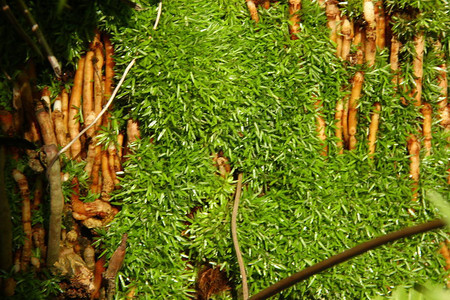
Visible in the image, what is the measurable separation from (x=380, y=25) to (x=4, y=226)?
1341mm

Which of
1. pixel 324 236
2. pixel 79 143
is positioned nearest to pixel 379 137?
pixel 324 236

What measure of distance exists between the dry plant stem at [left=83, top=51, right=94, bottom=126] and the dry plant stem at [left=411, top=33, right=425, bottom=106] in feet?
3.48

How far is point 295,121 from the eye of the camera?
4.66 ft

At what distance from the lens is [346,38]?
1.44 m

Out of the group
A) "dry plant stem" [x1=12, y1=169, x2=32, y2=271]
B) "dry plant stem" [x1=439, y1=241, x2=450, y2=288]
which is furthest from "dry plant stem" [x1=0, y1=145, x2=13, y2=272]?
"dry plant stem" [x1=439, y1=241, x2=450, y2=288]

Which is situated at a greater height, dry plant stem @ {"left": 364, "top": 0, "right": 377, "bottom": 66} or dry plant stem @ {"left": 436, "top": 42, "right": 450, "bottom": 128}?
dry plant stem @ {"left": 364, "top": 0, "right": 377, "bottom": 66}

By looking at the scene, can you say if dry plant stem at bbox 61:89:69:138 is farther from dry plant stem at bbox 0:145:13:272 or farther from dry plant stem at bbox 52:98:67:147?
dry plant stem at bbox 0:145:13:272

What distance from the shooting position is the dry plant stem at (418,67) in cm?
143

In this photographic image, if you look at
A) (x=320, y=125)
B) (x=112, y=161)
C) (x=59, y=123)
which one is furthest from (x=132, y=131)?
(x=320, y=125)

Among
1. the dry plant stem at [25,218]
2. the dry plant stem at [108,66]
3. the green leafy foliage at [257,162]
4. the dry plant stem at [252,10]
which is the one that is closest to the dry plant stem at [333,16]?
the green leafy foliage at [257,162]

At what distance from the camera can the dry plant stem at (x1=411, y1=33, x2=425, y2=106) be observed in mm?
1430

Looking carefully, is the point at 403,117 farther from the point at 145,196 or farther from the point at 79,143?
the point at 79,143

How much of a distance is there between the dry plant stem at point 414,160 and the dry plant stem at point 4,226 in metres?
1.27

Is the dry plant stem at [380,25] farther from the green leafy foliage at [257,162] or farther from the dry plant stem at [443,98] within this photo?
the dry plant stem at [443,98]
